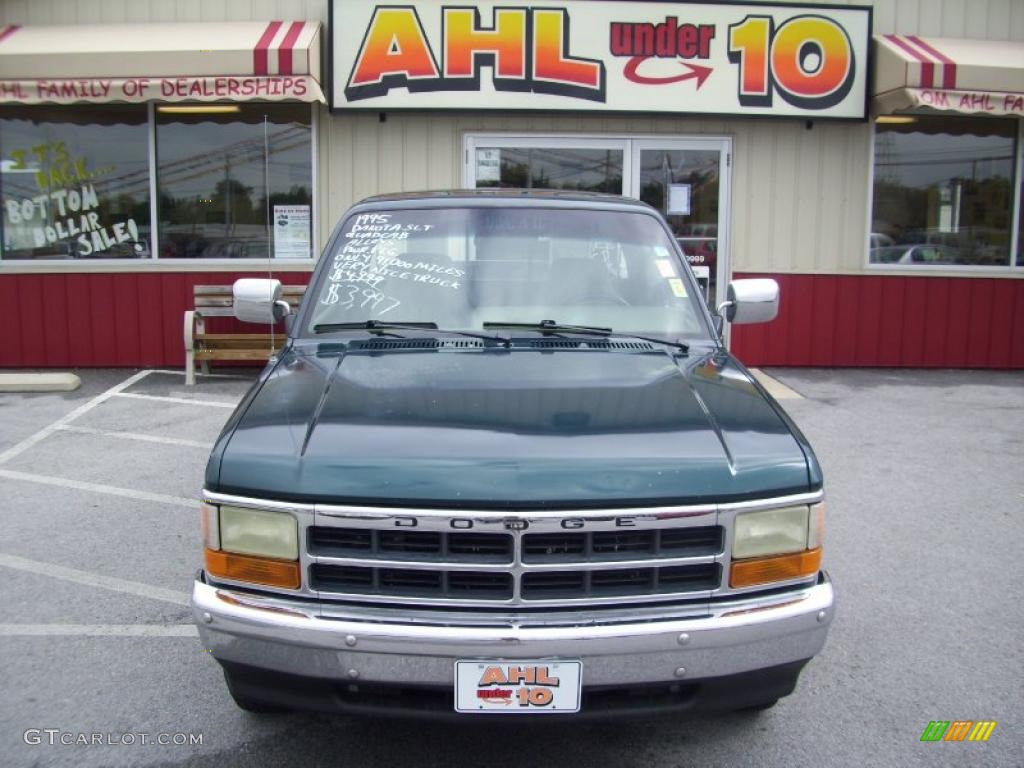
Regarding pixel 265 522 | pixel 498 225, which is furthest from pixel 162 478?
pixel 265 522

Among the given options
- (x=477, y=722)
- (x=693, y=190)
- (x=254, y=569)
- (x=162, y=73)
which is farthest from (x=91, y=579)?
(x=693, y=190)

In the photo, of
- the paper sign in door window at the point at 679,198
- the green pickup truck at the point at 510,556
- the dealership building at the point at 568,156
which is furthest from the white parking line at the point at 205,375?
the green pickup truck at the point at 510,556

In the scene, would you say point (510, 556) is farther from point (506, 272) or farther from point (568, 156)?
point (568, 156)

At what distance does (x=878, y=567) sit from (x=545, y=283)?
238cm

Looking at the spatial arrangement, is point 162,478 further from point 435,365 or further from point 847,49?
point 847,49

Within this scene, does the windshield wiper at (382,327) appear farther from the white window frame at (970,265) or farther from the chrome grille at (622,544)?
the white window frame at (970,265)

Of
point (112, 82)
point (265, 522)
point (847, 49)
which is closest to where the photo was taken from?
point (265, 522)

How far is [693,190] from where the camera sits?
33.2 feet

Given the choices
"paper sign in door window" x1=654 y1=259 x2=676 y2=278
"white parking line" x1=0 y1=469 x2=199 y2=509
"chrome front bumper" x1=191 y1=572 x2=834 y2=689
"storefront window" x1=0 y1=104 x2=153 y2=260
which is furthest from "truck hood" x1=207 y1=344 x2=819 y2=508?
"storefront window" x1=0 y1=104 x2=153 y2=260

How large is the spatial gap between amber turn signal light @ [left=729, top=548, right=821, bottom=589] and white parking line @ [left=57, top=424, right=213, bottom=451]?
Answer: 529 centimetres

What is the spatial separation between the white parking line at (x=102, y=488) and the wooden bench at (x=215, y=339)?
119 inches

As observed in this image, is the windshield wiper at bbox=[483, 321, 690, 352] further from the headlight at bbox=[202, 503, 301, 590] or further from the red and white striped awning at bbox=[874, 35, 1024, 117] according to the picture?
the red and white striped awning at bbox=[874, 35, 1024, 117]

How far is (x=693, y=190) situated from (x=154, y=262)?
605 centimetres

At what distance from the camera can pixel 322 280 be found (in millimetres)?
3842
